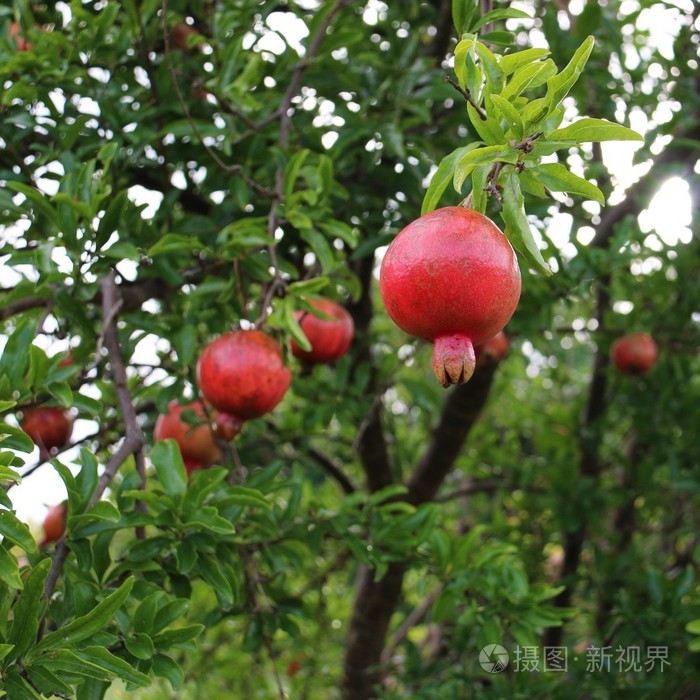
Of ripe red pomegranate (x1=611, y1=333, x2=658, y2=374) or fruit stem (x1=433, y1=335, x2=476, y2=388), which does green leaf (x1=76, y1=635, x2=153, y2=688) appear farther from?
ripe red pomegranate (x1=611, y1=333, x2=658, y2=374)

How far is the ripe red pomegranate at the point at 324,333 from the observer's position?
62.8 inches

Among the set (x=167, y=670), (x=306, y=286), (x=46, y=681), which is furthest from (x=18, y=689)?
(x=306, y=286)

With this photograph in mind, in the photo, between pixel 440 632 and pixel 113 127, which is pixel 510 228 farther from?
pixel 440 632

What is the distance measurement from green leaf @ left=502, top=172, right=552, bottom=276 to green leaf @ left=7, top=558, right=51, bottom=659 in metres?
0.65

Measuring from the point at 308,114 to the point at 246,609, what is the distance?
1.15 m

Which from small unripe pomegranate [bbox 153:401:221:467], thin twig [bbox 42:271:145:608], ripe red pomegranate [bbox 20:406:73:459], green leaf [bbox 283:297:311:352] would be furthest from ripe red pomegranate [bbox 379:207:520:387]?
ripe red pomegranate [bbox 20:406:73:459]

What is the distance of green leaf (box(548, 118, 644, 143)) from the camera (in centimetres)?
83

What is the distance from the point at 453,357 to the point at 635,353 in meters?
1.83

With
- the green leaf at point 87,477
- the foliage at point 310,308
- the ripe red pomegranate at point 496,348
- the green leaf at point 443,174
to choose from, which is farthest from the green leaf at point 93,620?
the ripe red pomegranate at point 496,348

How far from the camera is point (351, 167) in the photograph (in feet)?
6.38

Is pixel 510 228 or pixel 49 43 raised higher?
pixel 49 43

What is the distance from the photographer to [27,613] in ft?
3.05

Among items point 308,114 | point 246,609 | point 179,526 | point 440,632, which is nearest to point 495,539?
point 440,632

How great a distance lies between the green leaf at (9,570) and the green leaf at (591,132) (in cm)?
79
